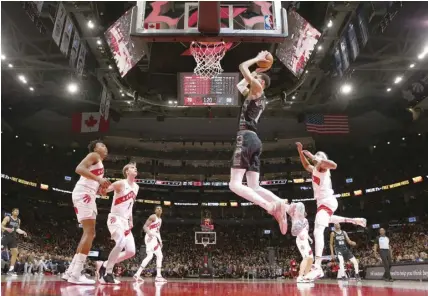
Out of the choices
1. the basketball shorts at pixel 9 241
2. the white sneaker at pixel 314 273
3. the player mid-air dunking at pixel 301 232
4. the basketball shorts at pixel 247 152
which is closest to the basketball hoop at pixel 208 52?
the player mid-air dunking at pixel 301 232

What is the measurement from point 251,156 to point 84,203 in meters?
2.57

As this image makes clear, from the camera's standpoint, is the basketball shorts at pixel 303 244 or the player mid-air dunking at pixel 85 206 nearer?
the player mid-air dunking at pixel 85 206

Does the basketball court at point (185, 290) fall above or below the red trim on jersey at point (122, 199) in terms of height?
below

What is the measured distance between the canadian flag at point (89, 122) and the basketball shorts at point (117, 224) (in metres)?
16.7

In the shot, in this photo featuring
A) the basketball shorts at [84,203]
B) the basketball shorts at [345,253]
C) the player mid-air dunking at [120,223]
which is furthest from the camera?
the basketball shorts at [345,253]

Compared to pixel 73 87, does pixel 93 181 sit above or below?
below

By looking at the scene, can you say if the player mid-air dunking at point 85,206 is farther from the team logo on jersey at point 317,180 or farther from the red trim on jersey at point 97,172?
the team logo on jersey at point 317,180

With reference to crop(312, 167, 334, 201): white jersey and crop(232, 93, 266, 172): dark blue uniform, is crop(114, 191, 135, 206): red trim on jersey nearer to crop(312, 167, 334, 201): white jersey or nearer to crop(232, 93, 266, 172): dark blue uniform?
crop(232, 93, 266, 172): dark blue uniform

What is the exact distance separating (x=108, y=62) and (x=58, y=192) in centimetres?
2022

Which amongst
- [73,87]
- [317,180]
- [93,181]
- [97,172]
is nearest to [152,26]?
[97,172]

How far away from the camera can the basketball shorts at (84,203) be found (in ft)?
19.0

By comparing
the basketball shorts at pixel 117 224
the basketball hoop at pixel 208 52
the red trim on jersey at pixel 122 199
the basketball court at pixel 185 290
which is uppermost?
the basketball hoop at pixel 208 52

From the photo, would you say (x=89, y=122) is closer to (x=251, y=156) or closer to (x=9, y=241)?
(x=9, y=241)

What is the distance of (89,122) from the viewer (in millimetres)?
23406
